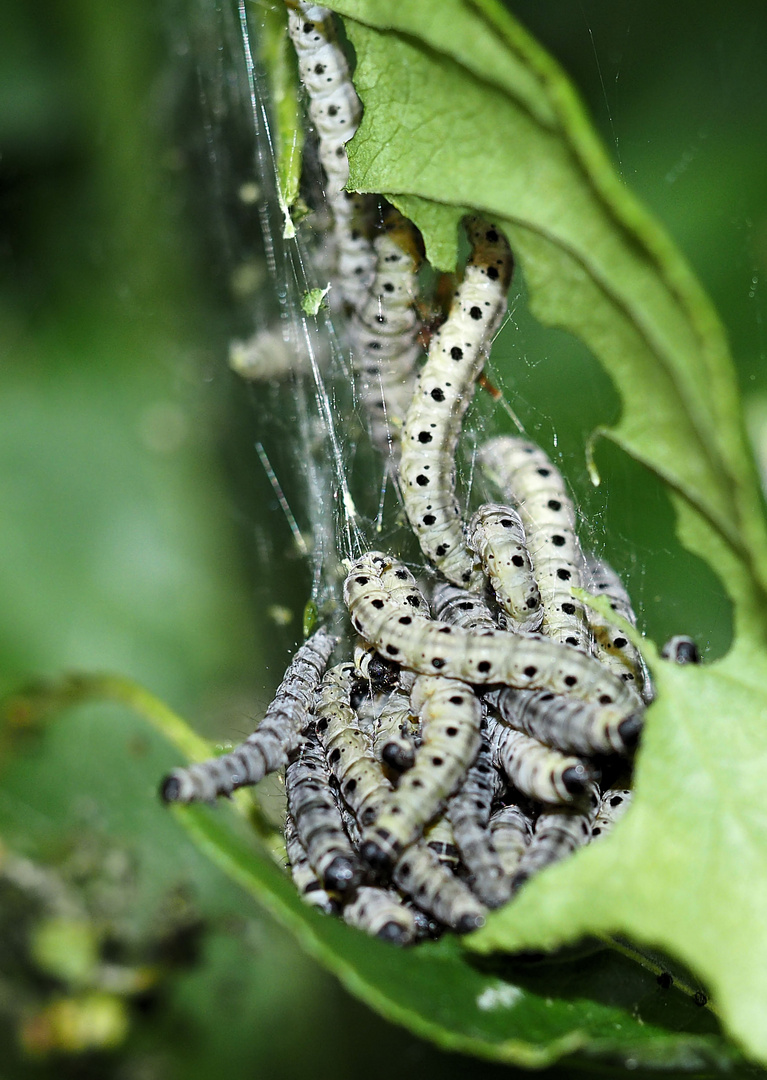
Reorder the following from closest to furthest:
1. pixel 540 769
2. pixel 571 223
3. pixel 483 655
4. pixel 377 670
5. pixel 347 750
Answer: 1. pixel 571 223
2. pixel 540 769
3. pixel 483 655
4. pixel 347 750
5. pixel 377 670

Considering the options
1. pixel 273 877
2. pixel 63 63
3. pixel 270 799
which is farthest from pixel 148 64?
pixel 273 877

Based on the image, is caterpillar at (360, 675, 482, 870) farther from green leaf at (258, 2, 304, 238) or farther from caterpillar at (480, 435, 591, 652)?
green leaf at (258, 2, 304, 238)

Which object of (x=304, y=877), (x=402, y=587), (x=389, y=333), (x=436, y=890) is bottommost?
(x=304, y=877)

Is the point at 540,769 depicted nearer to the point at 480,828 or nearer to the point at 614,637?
the point at 480,828

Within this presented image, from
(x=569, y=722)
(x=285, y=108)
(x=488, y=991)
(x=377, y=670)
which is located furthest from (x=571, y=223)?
(x=285, y=108)

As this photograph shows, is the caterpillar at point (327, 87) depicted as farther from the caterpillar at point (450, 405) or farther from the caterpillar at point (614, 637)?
the caterpillar at point (614, 637)

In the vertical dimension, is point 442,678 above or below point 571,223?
below

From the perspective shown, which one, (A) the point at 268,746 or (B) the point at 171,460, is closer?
(A) the point at 268,746

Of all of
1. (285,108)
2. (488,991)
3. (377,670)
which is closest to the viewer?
(488,991)
